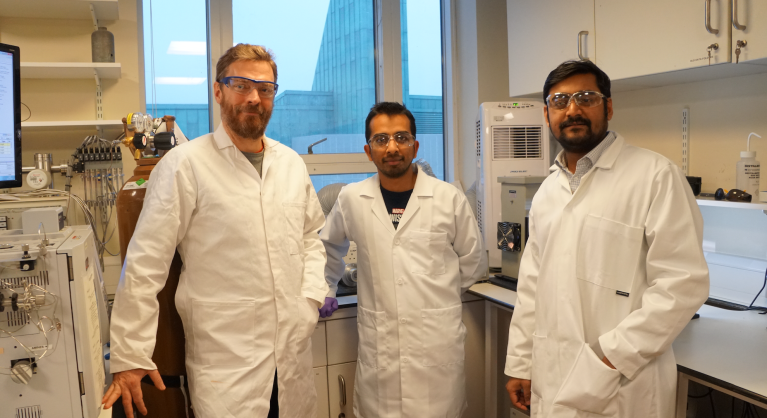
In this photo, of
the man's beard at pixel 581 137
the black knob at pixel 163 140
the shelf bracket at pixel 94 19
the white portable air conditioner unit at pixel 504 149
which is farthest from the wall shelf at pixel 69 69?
the man's beard at pixel 581 137

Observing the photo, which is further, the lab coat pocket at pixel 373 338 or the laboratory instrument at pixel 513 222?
the laboratory instrument at pixel 513 222

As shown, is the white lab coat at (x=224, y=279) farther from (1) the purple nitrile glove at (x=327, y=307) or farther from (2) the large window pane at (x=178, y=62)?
(2) the large window pane at (x=178, y=62)

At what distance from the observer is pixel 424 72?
3477 mm

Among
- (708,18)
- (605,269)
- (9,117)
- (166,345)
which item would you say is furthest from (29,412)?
(708,18)

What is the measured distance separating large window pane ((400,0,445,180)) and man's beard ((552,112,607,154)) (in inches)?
76.2

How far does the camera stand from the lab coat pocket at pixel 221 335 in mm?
1532

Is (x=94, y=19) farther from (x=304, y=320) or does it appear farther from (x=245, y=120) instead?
(x=304, y=320)

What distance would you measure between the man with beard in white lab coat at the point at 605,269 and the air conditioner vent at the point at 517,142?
40.1 inches

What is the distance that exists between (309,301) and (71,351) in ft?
2.20

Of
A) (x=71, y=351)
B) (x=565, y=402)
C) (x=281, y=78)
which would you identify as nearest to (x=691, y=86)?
(x=565, y=402)

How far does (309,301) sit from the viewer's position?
5.50 ft

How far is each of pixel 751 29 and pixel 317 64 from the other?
7.25 feet

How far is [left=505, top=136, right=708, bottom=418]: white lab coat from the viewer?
1334mm

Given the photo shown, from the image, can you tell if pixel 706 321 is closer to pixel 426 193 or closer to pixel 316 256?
pixel 426 193
